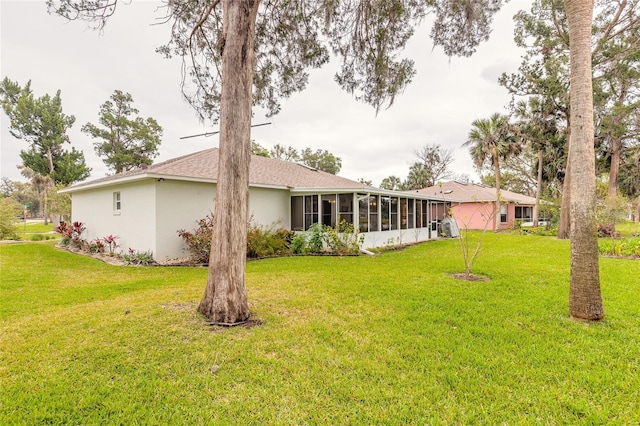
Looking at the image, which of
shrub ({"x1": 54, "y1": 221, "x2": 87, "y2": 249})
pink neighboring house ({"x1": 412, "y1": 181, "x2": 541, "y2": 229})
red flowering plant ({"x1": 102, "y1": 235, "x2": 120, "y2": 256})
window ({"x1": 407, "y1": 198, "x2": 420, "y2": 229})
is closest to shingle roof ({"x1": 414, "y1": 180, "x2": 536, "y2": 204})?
pink neighboring house ({"x1": 412, "y1": 181, "x2": 541, "y2": 229})

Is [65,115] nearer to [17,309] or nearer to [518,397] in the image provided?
[17,309]

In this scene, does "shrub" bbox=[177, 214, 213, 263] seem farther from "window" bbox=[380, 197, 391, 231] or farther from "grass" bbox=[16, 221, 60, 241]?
"grass" bbox=[16, 221, 60, 241]

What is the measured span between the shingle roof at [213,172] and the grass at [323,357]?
461cm

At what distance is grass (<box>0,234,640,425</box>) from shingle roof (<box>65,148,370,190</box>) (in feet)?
15.1

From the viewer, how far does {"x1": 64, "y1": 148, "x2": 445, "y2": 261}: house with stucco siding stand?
977 cm

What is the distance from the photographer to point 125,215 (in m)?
10.9

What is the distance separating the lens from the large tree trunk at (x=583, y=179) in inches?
168

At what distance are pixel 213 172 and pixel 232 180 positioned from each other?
24.6 feet

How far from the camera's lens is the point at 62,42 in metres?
9.55

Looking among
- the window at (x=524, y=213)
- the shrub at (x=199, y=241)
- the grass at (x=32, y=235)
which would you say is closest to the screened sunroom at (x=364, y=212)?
the shrub at (x=199, y=241)

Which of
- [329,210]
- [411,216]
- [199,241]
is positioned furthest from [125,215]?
[411,216]

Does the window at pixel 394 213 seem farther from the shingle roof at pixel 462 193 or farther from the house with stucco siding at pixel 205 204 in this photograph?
the shingle roof at pixel 462 193

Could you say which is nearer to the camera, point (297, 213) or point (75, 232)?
point (297, 213)

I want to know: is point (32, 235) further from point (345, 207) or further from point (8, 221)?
point (345, 207)
